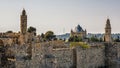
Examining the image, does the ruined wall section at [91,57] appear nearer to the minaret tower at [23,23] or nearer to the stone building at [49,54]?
the stone building at [49,54]

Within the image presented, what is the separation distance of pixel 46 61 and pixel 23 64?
2069 mm

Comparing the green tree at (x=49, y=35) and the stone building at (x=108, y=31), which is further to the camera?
the green tree at (x=49, y=35)

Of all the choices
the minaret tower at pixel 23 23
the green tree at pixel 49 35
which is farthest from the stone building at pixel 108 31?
the minaret tower at pixel 23 23

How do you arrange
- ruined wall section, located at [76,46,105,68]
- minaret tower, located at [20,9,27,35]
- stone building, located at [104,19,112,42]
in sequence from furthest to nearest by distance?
stone building, located at [104,19,112,42]
minaret tower, located at [20,9,27,35]
ruined wall section, located at [76,46,105,68]

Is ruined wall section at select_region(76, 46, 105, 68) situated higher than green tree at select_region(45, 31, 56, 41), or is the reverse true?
green tree at select_region(45, 31, 56, 41)

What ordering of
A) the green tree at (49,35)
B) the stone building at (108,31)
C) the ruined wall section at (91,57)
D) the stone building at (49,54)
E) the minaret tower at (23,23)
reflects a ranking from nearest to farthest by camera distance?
the stone building at (49,54)
the ruined wall section at (91,57)
the minaret tower at (23,23)
the stone building at (108,31)
the green tree at (49,35)

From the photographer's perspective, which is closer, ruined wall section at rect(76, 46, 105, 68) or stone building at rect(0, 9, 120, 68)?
stone building at rect(0, 9, 120, 68)

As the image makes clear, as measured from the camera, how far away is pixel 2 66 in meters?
17.0

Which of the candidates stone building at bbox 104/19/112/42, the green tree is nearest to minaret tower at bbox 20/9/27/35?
stone building at bbox 104/19/112/42

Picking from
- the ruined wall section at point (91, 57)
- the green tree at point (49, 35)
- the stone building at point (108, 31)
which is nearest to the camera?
the ruined wall section at point (91, 57)

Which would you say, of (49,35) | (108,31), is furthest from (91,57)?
(49,35)

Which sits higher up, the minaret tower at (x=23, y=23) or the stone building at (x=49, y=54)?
the minaret tower at (x=23, y=23)

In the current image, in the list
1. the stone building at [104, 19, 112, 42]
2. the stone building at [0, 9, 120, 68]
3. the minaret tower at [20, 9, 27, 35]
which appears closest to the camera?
the stone building at [0, 9, 120, 68]

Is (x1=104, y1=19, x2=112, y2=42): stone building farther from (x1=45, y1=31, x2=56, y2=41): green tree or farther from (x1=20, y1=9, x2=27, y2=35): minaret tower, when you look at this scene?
(x1=20, y1=9, x2=27, y2=35): minaret tower
